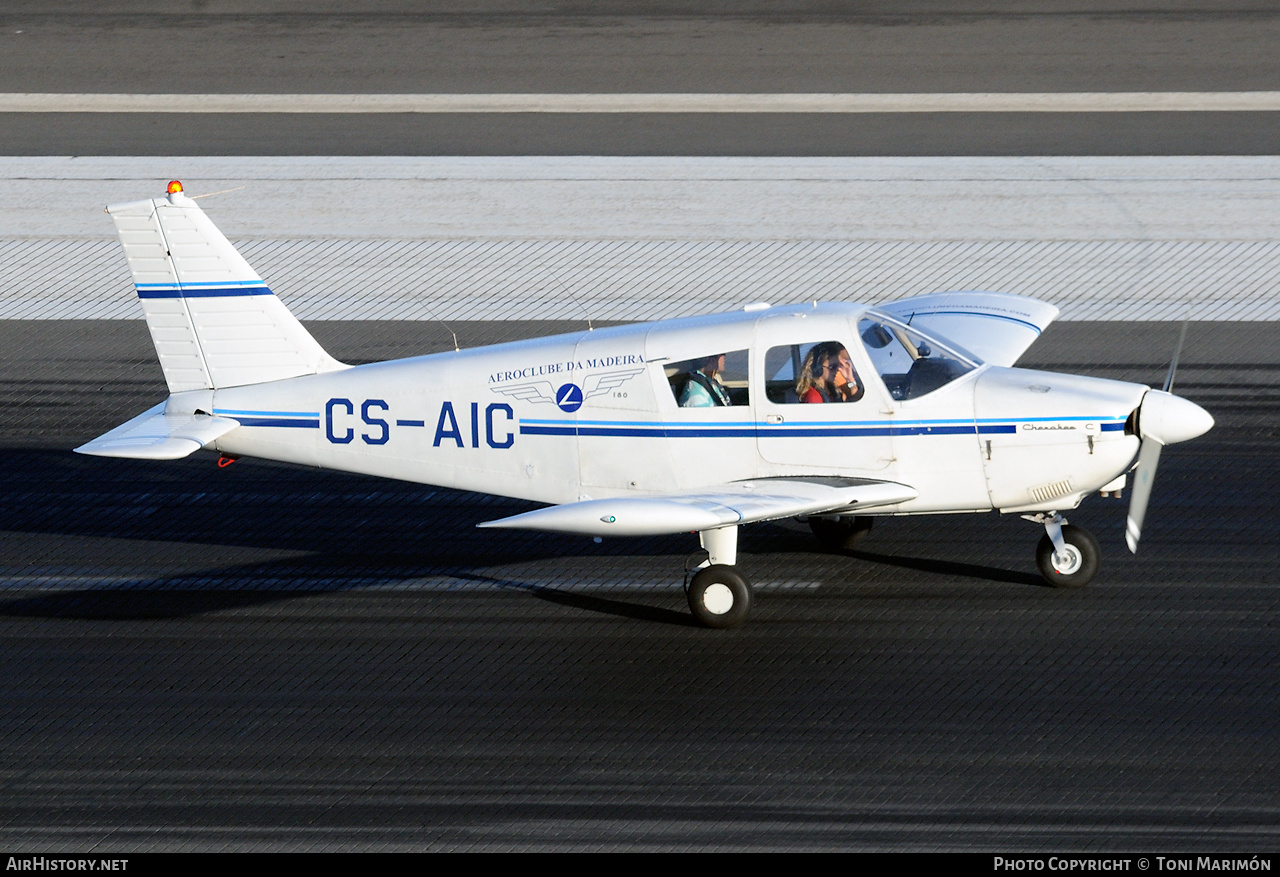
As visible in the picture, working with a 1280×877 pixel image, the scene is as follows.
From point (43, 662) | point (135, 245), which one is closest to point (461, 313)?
point (135, 245)

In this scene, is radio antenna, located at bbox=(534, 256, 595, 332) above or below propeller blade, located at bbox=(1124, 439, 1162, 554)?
above

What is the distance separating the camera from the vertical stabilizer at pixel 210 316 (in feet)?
37.1

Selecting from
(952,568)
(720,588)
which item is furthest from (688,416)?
(952,568)

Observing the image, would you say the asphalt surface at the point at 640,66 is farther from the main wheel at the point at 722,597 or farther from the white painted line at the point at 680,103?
the main wheel at the point at 722,597

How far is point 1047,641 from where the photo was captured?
1009cm

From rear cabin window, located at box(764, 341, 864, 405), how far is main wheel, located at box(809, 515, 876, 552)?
1.54 metres

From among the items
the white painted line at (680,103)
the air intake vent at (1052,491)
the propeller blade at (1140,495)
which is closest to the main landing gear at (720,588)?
the air intake vent at (1052,491)

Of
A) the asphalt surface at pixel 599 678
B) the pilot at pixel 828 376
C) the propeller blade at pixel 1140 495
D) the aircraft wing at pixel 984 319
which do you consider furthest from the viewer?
the aircraft wing at pixel 984 319

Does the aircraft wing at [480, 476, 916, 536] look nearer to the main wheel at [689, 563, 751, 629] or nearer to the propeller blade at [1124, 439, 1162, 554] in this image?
the main wheel at [689, 563, 751, 629]

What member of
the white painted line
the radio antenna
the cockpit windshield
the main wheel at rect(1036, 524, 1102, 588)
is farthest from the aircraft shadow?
the white painted line

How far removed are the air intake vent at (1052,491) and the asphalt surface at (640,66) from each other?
42.4ft

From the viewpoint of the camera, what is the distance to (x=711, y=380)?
10570 mm

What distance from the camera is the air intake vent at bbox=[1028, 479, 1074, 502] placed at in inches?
406

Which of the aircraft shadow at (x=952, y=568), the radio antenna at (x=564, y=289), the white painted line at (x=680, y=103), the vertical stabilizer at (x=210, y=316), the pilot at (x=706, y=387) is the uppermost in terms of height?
the white painted line at (x=680, y=103)
